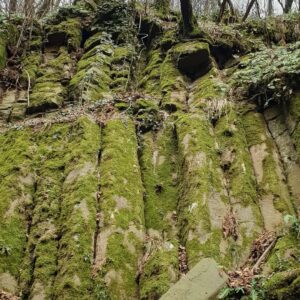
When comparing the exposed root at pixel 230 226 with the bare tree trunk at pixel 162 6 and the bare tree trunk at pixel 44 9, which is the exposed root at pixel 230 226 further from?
the bare tree trunk at pixel 44 9

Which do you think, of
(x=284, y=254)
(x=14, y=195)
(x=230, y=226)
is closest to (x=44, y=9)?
(x=14, y=195)

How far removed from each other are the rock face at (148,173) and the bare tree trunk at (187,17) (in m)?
0.49

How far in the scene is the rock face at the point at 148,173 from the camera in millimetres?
6305

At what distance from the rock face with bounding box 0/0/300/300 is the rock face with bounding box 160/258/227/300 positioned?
15mm

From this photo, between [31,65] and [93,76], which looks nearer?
[93,76]

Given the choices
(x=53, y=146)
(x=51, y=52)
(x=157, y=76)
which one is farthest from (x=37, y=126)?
(x=51, y=52)

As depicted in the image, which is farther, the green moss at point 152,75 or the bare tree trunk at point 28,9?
the bare tree trunk at point 28,9

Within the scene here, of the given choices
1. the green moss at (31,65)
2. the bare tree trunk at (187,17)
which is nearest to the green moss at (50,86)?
the green moss at (31,65)

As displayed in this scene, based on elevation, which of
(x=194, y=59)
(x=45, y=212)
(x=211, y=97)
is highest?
(x=194, y=59)

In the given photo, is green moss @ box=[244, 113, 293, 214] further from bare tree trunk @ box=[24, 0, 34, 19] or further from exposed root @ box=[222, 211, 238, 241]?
bare tree trunk @ box=[24, 0, 34, 19]

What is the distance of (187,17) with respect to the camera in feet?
40.4

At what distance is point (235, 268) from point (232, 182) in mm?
2088

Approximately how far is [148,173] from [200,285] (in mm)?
3859

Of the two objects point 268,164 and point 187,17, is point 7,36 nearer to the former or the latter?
point 187,17
